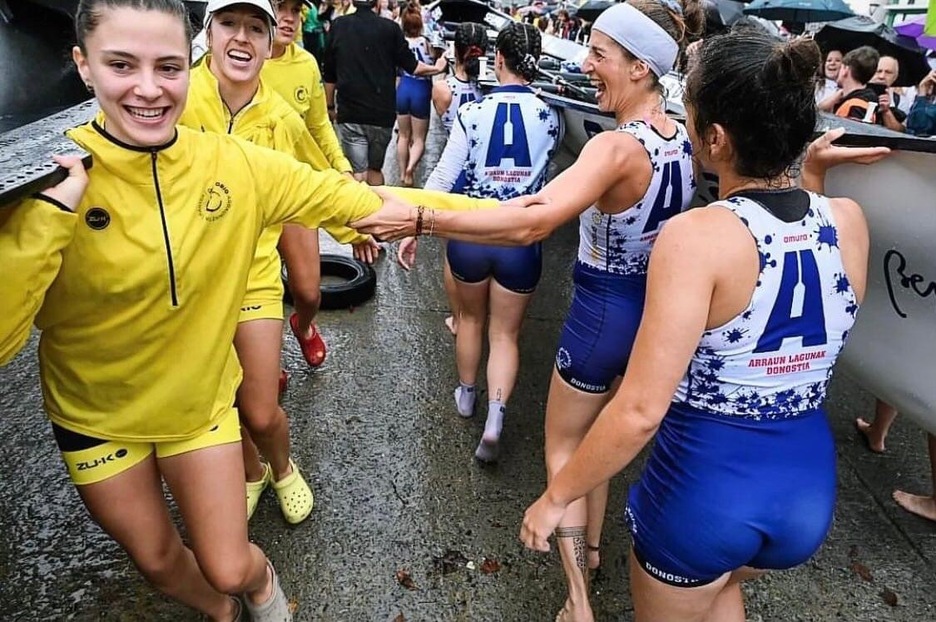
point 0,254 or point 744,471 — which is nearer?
point 0,254

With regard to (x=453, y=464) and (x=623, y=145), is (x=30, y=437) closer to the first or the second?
(x=453, y=464)

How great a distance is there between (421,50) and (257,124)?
570 centimetres

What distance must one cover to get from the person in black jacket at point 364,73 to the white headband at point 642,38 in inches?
173

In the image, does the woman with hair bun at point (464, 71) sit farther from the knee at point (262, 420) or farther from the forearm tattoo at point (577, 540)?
the forearm tattoo at point (577, 540)

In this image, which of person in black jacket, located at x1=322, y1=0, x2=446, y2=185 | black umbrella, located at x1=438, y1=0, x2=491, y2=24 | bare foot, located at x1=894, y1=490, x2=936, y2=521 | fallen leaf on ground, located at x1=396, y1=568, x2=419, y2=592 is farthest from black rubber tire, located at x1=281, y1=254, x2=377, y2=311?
black umbrella, located at x1=438, y1=0, x2=491, y2=24

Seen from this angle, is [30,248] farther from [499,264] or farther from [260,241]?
[499,264]

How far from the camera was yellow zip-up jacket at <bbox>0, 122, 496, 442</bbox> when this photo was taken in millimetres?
1759

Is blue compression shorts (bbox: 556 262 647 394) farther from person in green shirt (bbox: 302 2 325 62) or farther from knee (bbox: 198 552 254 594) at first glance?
person in green shirt (bbox: 302 2 325 62)

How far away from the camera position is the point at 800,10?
32.4 feet

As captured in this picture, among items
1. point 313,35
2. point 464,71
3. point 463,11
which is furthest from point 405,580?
point 463,11

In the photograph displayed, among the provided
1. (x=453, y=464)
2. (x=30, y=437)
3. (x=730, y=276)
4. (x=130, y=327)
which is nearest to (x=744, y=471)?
(x=730, y=276)

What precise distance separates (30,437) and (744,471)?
336 centimetres

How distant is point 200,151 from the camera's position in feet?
6.44
